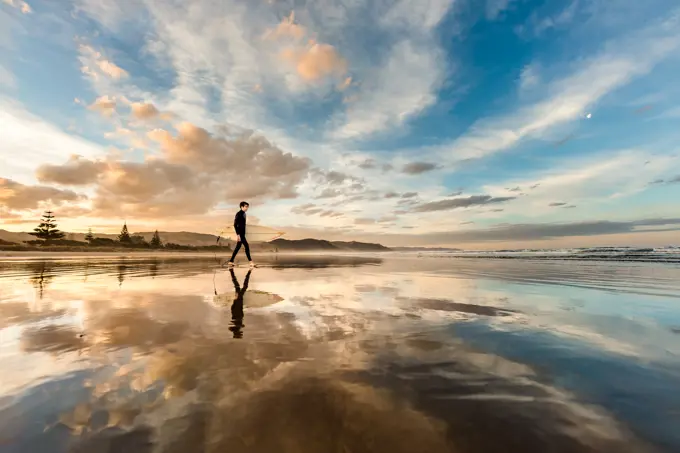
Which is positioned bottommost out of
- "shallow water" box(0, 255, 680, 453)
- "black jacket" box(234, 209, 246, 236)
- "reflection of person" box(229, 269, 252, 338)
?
"shallow water" box(0, 255, 680, 453)

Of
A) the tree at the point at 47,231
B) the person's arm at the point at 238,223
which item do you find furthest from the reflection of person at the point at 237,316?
the tree at the point at 47,231

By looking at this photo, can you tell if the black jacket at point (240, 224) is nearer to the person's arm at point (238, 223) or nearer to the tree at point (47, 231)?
→ the person's arm at point (238, 223)

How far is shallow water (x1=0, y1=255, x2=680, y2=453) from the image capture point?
7.66 feet

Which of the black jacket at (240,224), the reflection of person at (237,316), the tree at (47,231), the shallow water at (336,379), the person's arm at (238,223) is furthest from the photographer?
the tree at (47,231)

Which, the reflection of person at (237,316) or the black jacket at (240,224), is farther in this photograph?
the black jacket at (240,224)

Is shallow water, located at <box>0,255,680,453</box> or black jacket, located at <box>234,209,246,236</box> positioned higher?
black jacket, located at <box>234,209,246,236</box>

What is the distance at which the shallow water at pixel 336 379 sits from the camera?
2.34 m

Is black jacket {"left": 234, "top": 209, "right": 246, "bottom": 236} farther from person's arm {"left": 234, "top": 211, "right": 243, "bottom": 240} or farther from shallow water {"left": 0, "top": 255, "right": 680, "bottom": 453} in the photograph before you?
shallow water {"left": 0, "top": 255, "right": 680, "bottom": 453}

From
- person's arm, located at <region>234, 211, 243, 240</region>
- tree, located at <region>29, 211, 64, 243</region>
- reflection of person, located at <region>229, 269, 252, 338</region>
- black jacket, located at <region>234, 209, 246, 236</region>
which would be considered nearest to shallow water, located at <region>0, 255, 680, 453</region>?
reflection of person, located at <region>229, 269, 252, 338</region>

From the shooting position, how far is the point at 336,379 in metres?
3.37

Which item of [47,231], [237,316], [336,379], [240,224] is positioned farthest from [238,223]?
[47,231]

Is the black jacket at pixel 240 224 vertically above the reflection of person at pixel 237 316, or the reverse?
the black jacket at pixel 240 224

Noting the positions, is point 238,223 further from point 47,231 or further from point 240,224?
point 47,231

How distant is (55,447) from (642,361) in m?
6.48
